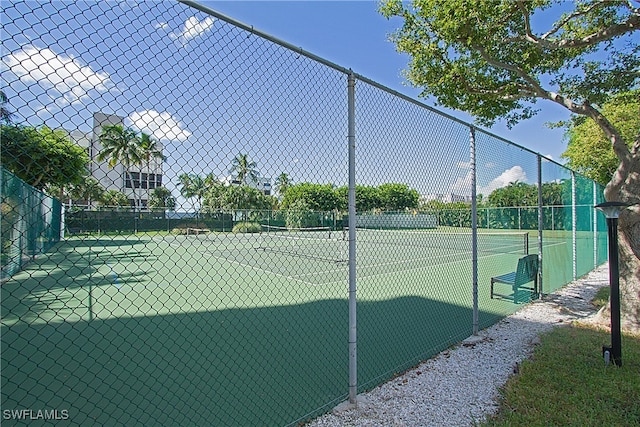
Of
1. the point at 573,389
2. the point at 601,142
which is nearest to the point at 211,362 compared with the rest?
the point at 573,389

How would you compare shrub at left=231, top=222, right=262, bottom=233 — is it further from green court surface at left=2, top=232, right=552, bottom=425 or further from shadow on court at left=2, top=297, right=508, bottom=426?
shadow on court at left=2, top=297, right=508, bottom=426

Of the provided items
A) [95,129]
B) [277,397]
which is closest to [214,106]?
[95,129]

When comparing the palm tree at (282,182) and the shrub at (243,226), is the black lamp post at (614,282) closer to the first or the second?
the palm tree at (282,182)

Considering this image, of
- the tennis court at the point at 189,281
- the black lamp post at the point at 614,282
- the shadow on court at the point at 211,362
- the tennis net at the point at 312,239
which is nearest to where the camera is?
the shadow on court at the point at 211,362

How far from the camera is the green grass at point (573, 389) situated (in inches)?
99.8

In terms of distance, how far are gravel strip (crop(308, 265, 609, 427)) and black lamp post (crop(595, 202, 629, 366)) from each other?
81cm

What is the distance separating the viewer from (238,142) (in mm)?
2207

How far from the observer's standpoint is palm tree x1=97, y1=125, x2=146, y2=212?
178cm

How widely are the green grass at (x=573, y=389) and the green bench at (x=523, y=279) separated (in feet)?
4.98

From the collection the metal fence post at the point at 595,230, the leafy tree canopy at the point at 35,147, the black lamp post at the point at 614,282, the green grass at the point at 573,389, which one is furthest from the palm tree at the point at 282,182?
the metal fence post at the point at 595,230

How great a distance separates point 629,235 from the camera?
458 centimetres

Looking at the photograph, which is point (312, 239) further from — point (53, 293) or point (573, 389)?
point (573, 389)

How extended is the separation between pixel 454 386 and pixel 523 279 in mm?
3359

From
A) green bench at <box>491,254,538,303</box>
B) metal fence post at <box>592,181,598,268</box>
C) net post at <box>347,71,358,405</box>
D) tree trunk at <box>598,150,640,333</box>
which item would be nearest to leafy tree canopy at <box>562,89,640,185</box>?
metal fence post at <box>592,181,598,268</box>
